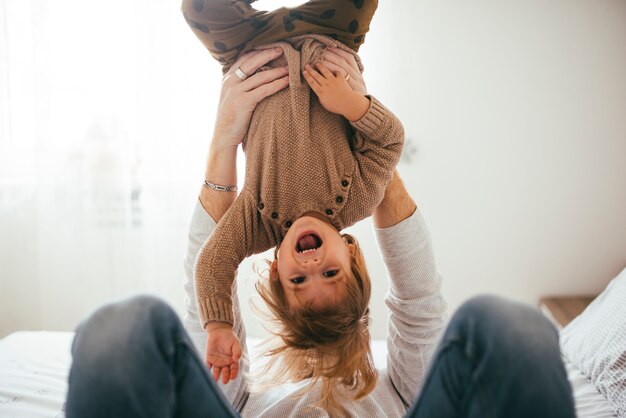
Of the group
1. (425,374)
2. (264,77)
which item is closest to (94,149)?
(264,77)

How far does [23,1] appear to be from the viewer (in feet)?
6.47

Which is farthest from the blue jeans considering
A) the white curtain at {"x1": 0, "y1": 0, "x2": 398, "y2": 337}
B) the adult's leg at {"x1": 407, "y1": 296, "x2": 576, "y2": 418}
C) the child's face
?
the white curtain at {"x1": 0, "y1": 0, "x2": 398, "y2": 337}

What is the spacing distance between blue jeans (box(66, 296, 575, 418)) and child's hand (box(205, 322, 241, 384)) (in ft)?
0.55

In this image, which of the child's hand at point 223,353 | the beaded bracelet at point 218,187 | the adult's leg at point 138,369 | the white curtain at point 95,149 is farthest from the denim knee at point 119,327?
the white curtain at point 95,149

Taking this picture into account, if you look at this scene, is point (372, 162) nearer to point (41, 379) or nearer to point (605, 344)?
point (605, 344)

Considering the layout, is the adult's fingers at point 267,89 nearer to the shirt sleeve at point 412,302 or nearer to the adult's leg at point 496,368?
the shirt sleeve at point 412,302

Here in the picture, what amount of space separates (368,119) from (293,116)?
15 cm

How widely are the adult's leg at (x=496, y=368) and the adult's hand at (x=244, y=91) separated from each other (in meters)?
0.60

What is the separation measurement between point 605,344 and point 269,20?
112 centimetres

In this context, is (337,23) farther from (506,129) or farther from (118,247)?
(118,247)

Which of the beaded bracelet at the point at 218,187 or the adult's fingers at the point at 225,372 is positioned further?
the beaded bracelet at the point at 218,187

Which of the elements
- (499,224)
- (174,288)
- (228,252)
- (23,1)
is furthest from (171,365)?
(23,1)

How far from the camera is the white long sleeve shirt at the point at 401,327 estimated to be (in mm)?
1069

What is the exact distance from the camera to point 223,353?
908 mm
